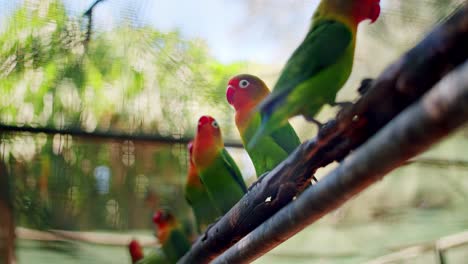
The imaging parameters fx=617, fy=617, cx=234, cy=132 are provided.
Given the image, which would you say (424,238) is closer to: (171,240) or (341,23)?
(171,240)

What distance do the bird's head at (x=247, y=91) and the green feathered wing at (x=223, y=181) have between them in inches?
12.6

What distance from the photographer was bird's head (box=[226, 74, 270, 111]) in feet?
4.98

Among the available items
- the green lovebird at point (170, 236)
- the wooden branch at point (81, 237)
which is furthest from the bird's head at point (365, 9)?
the wooden branch at point (81, 237)

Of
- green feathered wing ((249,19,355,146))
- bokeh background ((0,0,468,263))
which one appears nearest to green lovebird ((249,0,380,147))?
green feathered wing ((249,19,355,146))

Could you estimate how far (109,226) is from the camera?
2.35 meters

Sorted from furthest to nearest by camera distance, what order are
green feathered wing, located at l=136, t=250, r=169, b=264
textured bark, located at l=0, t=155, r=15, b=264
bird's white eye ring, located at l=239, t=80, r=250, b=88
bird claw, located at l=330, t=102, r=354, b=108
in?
textured bark, located at l=0, t=155, r=15, b=264, green feathered wing, located at l=136, t=250, r=169, b=264, bird's white eye ring, located at l=239, t=80, r=250, b=88, bird claw, located at l=330, t=102, r=354, b=108

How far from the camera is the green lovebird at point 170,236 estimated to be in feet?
6.88

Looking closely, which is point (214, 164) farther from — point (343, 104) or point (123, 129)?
point (343, 104)

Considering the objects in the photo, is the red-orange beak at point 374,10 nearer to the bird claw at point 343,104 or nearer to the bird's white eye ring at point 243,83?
the bird claw at point 343,104

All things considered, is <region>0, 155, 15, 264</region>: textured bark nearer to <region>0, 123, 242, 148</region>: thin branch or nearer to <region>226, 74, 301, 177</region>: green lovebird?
<region>0, 123, 242, 148</region>: thin branch

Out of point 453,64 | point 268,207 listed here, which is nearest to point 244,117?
point 268,207

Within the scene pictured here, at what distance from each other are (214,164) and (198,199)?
11.7 inches

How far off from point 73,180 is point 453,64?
5.77 ft

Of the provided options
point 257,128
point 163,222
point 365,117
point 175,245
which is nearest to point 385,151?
point 365,117
